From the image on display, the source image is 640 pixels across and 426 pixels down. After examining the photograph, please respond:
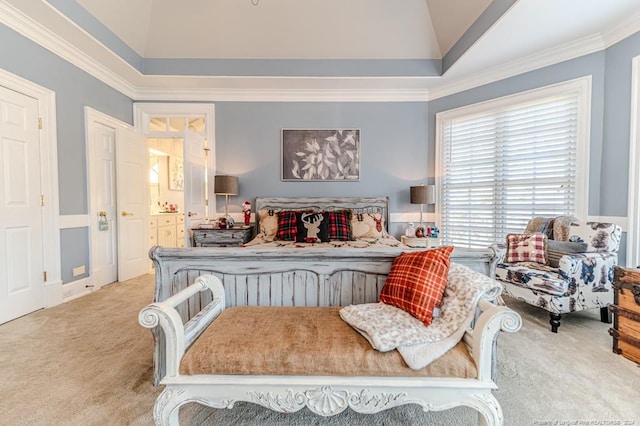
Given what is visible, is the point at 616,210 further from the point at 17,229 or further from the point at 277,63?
the point at 17,229

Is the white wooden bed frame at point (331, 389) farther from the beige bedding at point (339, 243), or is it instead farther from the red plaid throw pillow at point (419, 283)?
the beige bedding at point (339, 243)

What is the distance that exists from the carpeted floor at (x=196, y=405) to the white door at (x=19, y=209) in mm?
276

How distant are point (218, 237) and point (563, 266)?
12.7 ft

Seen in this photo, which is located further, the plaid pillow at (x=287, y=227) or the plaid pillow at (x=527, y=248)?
the plaid pillow at (x=287, y=227)

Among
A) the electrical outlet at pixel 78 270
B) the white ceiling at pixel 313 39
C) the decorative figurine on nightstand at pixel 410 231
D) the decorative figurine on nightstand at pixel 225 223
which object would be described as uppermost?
the white ceiling at pixel 313 39

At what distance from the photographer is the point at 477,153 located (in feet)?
12.8

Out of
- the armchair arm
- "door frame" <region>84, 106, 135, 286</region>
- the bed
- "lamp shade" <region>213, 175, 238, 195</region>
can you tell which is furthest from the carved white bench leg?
"door frame" <region>84, 106, 135, 286</region>

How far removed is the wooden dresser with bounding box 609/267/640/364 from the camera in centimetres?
193

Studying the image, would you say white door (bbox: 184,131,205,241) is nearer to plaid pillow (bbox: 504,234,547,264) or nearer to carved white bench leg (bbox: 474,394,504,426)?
carved white bench leg (bbox: 474,394,504,426)

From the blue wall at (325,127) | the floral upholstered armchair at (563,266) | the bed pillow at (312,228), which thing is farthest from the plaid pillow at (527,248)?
the bed pillow at (312,228)

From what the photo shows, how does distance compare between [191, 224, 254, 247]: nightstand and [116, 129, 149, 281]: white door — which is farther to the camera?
[116, 129, 149, 281]: white door

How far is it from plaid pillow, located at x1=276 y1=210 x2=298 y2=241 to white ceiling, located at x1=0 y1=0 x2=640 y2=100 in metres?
2.01

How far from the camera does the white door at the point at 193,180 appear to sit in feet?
12.4

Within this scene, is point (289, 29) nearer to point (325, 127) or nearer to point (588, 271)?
point (325, 127)
